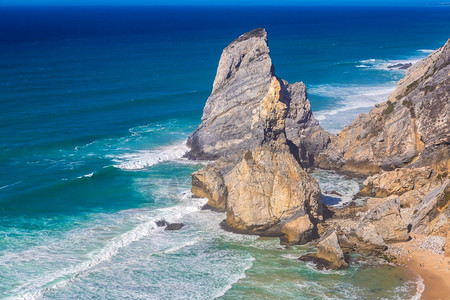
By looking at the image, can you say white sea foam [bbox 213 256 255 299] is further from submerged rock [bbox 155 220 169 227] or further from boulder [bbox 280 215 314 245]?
submerged rock [bbox 155 220 169 227]

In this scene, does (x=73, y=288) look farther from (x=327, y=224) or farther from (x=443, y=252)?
(x=443, y=252)

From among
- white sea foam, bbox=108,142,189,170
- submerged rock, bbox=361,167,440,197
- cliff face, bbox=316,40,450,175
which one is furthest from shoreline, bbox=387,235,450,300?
white sea foam, bbox=108,142,189,170

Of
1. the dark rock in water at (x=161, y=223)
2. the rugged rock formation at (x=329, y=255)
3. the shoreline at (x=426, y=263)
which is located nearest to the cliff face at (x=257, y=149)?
the rugged rock formation at (x=329, y=255)

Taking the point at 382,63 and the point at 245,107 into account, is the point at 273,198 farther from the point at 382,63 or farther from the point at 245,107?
the point at 382,63

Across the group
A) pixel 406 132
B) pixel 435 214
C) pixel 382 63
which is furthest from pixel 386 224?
pixel 382 63

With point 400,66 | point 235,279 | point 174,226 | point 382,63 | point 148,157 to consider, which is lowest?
point 235,279

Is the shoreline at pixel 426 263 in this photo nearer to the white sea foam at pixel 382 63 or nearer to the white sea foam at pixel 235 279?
the white sea foam at pixel 235 279

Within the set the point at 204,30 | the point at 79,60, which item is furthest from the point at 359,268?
the point at 204,30

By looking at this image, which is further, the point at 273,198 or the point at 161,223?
the point at 161,223
